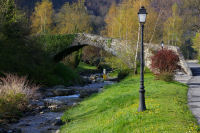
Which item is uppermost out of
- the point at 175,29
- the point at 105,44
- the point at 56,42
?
the point at 175,29

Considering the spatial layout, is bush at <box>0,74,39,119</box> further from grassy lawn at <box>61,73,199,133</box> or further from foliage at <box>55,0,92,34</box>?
foliage at <box>55,0,92,34</box>

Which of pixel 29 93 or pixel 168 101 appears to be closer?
pixel 168 101

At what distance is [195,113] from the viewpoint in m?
8.95

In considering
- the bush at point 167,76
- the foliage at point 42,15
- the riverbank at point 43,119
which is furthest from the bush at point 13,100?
the foliage at point 42,15

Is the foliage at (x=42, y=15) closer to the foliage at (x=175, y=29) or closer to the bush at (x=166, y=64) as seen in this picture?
the foliage at (x=175, y=29)

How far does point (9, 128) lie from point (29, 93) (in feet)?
10.4

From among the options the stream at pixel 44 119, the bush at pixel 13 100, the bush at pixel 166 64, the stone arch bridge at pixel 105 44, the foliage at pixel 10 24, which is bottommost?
the stream at pixel 44 119

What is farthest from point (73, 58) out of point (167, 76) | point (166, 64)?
point (167, 76)

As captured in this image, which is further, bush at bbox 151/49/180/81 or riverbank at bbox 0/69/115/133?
bush at bbox 151/49/180/81

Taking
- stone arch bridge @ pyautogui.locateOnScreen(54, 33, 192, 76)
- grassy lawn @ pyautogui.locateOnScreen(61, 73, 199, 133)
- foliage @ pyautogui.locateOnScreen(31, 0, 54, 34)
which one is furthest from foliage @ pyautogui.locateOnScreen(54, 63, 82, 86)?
foliage @ pyautogui.locateOnScreen(31, 0, 54, 34)

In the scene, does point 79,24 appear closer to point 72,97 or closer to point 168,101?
point 72,97

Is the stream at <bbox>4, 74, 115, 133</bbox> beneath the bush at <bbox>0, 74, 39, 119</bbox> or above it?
beneath

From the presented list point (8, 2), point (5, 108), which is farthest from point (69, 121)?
point (8, 2)

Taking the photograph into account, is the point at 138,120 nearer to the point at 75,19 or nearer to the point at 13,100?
the point at 13,100
